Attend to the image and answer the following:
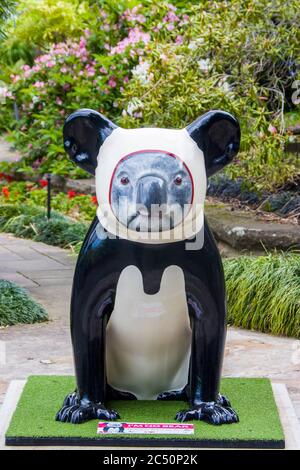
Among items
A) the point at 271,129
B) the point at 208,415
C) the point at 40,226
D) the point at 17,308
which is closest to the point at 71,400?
the point at 208,415

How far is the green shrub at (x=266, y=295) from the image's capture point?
5.75 meters

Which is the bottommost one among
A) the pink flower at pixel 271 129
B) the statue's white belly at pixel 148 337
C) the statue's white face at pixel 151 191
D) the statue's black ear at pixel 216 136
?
the statue's white belly at pixel 148 337

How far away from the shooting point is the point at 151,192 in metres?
3.32

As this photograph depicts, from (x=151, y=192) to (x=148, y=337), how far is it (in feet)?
2.43

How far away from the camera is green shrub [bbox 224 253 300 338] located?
5750 mm

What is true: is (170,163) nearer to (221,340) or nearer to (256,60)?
(221,340)

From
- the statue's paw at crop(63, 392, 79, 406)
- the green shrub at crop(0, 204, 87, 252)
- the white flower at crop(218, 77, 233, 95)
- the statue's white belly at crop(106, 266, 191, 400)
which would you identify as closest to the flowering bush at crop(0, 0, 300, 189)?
the white flower at crop(218, 77, 233, 95)

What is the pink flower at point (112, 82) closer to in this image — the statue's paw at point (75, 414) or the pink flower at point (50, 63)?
the pink flower at point (50, 63)

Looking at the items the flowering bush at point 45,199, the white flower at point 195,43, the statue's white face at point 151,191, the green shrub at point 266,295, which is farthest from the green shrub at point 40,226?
the statue's white face at point 151,191

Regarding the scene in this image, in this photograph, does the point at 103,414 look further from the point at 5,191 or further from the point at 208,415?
the point at 5,191

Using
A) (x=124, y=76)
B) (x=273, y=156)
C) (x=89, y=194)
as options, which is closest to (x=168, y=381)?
(x=273, y=156)

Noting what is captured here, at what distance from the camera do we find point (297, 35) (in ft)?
24.0

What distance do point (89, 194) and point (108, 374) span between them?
805 cm

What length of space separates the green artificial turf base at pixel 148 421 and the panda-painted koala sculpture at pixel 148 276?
0.27 ft
